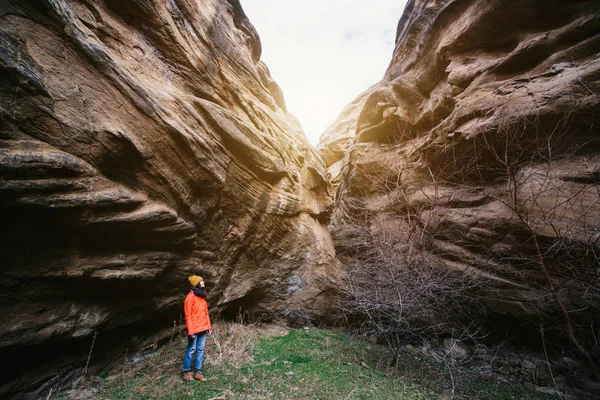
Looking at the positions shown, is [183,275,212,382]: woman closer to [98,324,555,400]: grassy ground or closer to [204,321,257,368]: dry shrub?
[98,324,555,400]: grassy ground

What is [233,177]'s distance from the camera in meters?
8.48

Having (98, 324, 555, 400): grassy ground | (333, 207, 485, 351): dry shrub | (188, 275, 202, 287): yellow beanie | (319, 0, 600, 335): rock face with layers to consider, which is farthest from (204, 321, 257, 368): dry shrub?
(319, 0, 600, 335): rock face with layers

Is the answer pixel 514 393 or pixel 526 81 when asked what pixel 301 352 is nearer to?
pixel 514 393

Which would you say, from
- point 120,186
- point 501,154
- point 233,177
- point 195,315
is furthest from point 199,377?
point 501,154

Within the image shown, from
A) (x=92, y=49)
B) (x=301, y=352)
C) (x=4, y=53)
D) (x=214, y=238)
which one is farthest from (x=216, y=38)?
(x=301, y=352)

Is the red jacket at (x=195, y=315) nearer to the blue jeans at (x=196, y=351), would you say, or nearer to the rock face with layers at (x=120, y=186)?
the blue jeans at (x=196, y=351)

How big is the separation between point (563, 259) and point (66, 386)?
12328mm

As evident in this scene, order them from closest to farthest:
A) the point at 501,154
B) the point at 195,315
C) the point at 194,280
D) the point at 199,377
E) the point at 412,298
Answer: the point at 199,377
the point at 195,315
the point at 194,280
the point at 412,298
the point at 501,154

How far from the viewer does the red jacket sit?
5068 mm

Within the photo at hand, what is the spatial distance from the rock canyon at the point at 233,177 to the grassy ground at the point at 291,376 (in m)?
1.19

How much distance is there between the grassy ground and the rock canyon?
3.89ft

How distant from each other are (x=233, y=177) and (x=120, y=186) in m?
3.62

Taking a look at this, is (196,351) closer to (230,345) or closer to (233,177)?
(230,345)

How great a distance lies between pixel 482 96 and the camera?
8.75 m
